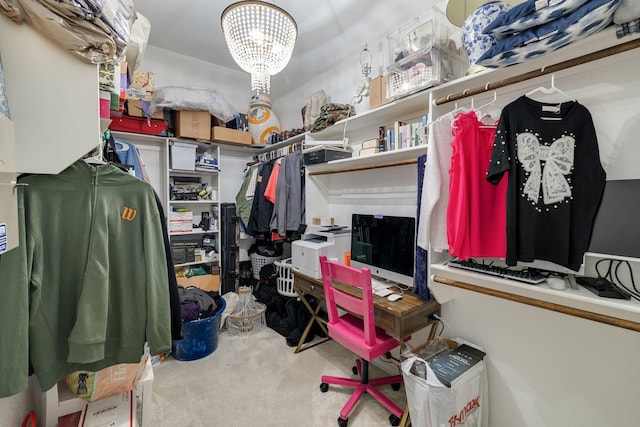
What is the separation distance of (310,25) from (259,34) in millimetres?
1176

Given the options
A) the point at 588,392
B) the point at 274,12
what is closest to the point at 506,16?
the point at 274,12

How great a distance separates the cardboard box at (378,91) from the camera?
1959 mm

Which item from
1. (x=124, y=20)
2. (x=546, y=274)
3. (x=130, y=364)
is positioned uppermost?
(x=124, y=20)

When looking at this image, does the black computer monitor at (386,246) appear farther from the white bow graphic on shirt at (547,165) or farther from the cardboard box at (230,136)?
the cardboard box at (230,136)

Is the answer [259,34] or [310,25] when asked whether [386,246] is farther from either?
[310,25]

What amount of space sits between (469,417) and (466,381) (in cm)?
23

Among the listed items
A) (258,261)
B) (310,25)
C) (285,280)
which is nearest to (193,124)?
(310,25)

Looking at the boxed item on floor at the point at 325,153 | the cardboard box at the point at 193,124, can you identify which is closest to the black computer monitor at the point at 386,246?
the boxed item on floor at the point at 325,153

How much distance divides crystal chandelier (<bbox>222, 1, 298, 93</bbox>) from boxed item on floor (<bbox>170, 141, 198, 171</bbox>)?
1.73 meters

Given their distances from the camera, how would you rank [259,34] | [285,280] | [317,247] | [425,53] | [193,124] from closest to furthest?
[259,34], [425,53], [317,247], [285,280], [193,124]

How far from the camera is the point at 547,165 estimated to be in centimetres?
117

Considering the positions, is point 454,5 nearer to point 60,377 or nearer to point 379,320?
point 379,320

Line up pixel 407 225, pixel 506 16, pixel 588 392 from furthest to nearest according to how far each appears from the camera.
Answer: pixel 407 225 < pixel 588 392 < pixel 506 16

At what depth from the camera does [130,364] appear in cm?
122
